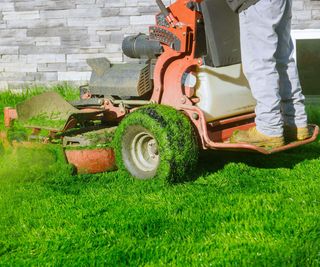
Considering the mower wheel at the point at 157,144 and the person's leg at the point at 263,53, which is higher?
the person's leg at the point at 263,53

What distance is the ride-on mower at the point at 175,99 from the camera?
16.2ft

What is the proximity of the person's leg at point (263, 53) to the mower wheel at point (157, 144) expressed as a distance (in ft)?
1.76

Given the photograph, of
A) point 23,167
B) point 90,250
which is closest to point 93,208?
point 90,250

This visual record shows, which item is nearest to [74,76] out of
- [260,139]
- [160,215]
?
[260,139]

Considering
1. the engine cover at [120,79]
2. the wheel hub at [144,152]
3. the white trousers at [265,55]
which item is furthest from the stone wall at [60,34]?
the white trousers at [265,55]

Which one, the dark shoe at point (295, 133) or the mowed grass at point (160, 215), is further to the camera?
the dark shoe at point (295, 133)

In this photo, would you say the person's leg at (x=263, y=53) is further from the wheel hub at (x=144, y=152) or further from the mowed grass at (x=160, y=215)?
the wheel hub at (x=144, y=152)

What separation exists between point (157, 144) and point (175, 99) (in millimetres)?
400

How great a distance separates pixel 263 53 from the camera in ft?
15.8

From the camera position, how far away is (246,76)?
4965 millimetres

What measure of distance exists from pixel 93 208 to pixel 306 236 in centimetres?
139

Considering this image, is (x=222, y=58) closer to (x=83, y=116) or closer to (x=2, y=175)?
(x=83, y=116)

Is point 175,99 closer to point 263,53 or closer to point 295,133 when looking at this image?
point 263,53

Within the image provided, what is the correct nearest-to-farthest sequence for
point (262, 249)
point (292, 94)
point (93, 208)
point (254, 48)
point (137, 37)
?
1. point (262, 249)
2. point (93, 208)
3. point (254, 48)
4. point (292, 94)
5. point (137, 37)
